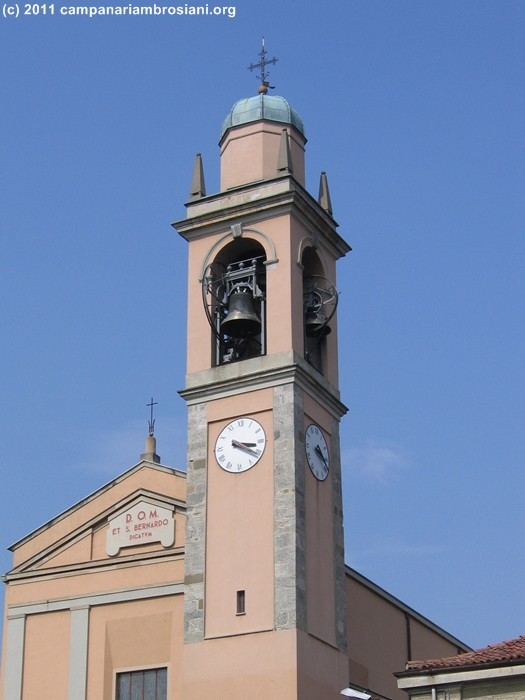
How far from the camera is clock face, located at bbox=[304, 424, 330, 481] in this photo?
25.8 metres

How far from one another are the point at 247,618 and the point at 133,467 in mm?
4816

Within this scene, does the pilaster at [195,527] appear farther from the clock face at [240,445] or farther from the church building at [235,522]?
the clock face at [240,445]

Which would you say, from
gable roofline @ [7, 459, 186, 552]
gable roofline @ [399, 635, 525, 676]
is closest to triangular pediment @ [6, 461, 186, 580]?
gable roofline @ [7, 459, 186, 552]

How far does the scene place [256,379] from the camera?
25.9 metres

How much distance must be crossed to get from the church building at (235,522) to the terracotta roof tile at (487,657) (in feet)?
10.4

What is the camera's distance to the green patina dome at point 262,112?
28812 mm

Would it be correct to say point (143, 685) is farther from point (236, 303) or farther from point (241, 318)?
point (236, 303)

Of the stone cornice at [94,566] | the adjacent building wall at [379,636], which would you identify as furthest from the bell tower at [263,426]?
the adjacent building wall at [379,636]

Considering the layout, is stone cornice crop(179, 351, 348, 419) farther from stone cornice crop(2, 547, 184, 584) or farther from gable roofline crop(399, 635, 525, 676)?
gable roofline crop(399, 635, 525, 676)

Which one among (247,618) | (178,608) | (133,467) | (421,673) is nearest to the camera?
(421,673)

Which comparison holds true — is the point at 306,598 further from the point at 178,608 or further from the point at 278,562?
the point at 178,608

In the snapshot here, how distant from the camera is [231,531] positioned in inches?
982

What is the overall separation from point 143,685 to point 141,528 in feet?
9.82

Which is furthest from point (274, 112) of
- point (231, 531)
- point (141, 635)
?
point (141, 635)
